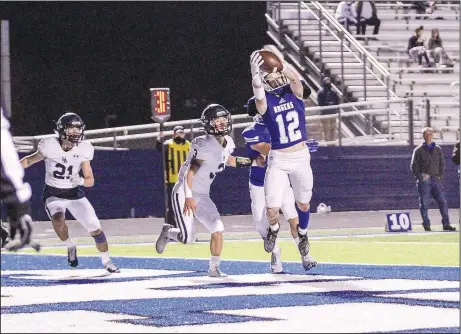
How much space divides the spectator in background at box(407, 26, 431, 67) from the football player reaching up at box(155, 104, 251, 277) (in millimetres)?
20569

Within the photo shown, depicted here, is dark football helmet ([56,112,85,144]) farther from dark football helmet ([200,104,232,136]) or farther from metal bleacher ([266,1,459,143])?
metal bleacher ([266,1,459,143])

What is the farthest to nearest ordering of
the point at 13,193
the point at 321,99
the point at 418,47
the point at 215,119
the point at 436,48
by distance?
the point at 436,48 < the point at 418,47 < the point at 321,99 < the point at 215,119 < the point at 13,193

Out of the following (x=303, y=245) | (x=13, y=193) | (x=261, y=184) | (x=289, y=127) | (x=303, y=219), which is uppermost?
(x=13, y=193)

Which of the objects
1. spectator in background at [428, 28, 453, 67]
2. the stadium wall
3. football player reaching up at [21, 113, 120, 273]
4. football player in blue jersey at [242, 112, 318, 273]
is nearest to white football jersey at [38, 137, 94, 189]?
football player reaching up at [21, 113, 120, 273]

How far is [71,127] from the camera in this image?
1120 centimetres

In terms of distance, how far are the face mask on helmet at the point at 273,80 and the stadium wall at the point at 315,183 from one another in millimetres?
14883

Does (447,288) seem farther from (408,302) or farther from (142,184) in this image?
(142,184)

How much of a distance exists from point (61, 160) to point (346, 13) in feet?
69.5

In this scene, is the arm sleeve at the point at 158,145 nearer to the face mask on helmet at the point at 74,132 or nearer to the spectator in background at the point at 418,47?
the spectator in background at the point at 418,47

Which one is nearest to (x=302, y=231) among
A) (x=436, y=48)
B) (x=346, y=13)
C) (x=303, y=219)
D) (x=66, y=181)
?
(x=303, y=219)

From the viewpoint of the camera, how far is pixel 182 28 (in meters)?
Result: 31.7

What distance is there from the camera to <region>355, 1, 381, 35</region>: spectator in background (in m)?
32.4

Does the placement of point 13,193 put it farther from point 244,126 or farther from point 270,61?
point 244,126

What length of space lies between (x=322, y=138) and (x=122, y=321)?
19.5 m
